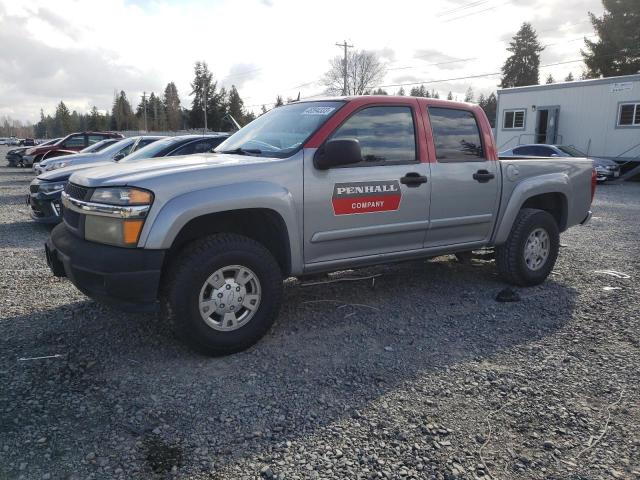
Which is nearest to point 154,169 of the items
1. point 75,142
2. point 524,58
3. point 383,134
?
point 383,134

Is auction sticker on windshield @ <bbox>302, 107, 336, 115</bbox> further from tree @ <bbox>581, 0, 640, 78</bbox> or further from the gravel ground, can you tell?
tree @ <bbox>581, 0, 640, 78</bbox>

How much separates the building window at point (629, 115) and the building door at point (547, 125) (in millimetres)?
2779

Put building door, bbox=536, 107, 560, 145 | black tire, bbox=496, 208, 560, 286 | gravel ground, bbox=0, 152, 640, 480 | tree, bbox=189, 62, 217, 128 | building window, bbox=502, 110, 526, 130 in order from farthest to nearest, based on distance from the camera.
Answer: tree, bbox=189, 62, 217, 128 < building window, bbox=502, 110, 526, 130 < building door, bbox=536, 107, 560, 145 < black tire, bbox=496, 208, 560, 286 < gravel ground, bbox=0, 152, 640, 480

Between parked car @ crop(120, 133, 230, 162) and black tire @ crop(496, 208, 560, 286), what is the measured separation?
5102mm

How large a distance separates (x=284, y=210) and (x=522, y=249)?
2.93 meters

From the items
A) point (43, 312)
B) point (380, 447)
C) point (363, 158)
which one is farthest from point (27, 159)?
point (380, 447)

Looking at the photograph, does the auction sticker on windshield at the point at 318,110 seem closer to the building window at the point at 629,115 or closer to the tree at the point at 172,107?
the building window at the point at 629,115

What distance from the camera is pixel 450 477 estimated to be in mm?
2459

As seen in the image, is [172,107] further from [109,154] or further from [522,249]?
[522,249]

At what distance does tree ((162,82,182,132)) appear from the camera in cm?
9232

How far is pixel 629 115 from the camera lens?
68.2 ft

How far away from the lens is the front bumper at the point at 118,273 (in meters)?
3.30

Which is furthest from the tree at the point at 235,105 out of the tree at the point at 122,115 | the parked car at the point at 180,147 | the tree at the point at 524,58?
the parked car at the point at 180,147

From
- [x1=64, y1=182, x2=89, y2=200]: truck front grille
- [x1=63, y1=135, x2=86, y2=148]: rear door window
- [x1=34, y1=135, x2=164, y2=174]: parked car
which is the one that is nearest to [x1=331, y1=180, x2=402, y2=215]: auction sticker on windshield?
[x1=64, y1=182, x2=89, y2=200]: truck front grille
